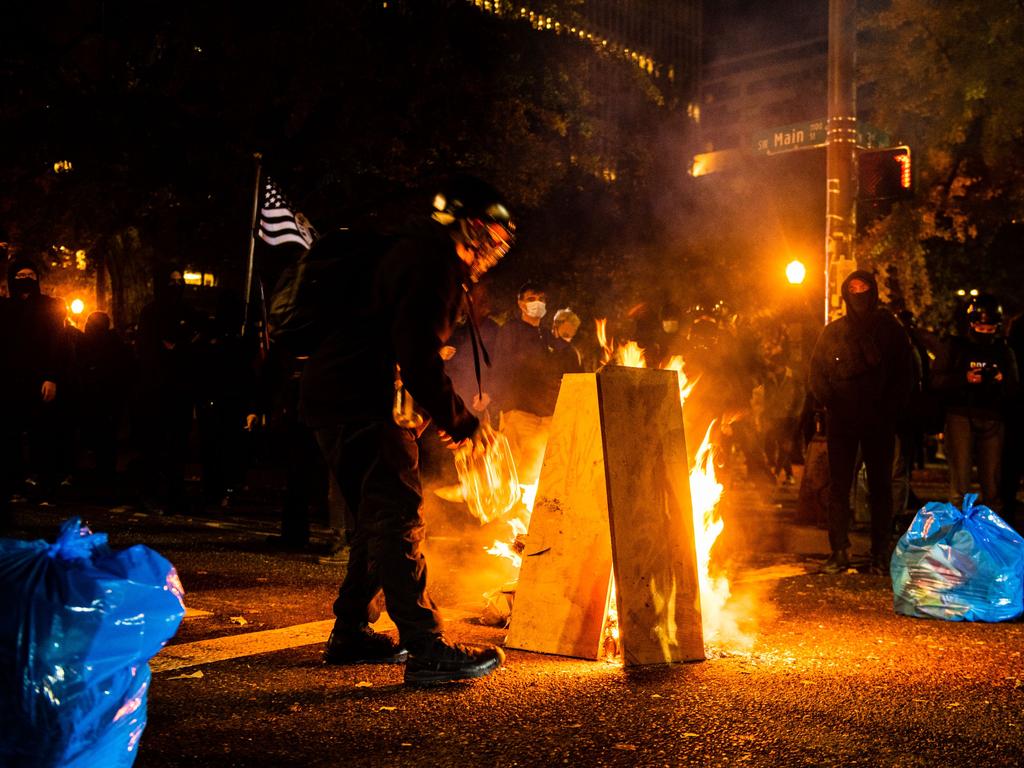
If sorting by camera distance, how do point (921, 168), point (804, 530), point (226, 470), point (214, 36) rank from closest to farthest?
1. point (804, 530)
2. point (226, 470)
3. point (214, 36)
4. point (921, 168)

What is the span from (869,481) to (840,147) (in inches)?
183

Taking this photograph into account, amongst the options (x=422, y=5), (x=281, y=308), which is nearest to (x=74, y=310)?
(x=422, y=5)

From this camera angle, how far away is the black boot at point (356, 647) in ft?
16.1

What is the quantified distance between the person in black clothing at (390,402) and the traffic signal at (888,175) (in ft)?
24.9

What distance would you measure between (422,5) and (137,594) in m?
17.2

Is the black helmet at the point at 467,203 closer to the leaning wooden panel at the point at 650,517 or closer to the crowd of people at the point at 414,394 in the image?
the crowd of people at the point at 414,394

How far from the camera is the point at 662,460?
17.4 feet

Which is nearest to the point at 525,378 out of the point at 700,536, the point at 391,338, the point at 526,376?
the point at 526,376

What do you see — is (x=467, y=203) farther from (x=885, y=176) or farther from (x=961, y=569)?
(x=885, y=176)

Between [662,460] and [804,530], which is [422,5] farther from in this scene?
[662,460]

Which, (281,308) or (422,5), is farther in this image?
(422,5)

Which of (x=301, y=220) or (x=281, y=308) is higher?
(x=301, y=220)

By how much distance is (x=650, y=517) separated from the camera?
17.0ft

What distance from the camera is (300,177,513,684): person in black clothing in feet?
15.1
